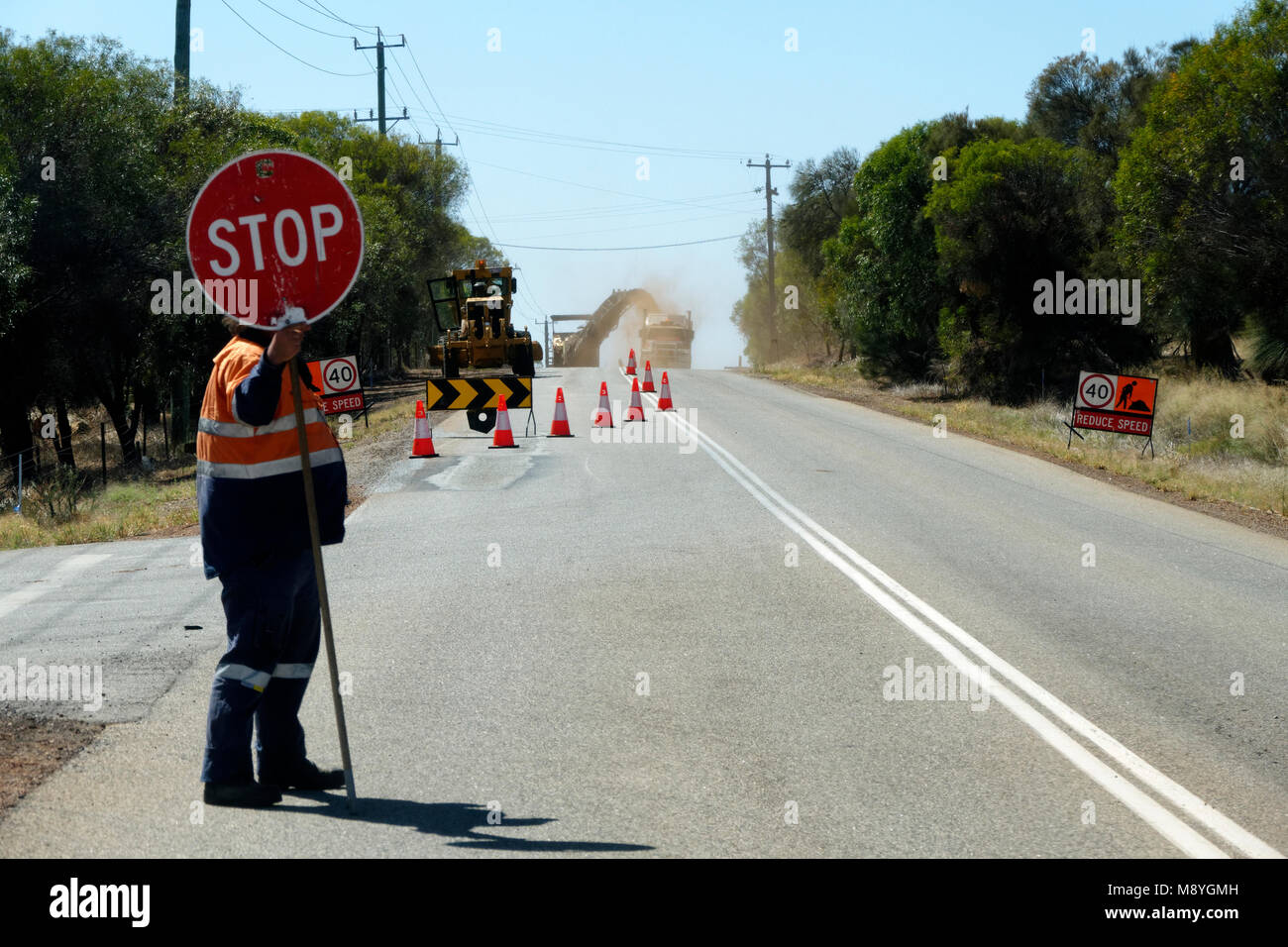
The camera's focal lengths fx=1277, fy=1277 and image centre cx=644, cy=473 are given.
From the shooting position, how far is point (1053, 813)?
16.0ft

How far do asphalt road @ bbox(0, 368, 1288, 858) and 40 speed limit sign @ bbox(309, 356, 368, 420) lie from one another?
26.9 feet

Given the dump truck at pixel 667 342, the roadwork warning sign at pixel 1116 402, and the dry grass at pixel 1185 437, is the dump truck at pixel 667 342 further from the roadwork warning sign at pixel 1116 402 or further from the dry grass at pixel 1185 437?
the roadwork warning sign at pixel 1116 402

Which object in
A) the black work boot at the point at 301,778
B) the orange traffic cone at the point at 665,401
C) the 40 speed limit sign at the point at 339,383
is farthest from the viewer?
the orange traffic cone at the point at 665,401

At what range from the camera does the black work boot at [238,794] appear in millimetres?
4863

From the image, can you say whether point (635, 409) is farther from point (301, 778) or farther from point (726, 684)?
point (301, 778)

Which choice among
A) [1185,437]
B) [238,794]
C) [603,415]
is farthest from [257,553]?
[1185,437]

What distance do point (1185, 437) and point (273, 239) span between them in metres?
23.5

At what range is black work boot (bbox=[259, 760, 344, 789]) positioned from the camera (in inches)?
200

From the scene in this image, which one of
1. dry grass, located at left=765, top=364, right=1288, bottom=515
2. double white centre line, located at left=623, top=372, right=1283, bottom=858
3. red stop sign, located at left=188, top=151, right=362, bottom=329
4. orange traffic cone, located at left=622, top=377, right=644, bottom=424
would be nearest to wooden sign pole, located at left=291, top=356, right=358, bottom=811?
red stop sign, located at left=188, top=151, right=362, bottom=329

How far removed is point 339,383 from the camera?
22250 millimetres

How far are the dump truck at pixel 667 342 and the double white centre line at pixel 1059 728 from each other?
5640cm

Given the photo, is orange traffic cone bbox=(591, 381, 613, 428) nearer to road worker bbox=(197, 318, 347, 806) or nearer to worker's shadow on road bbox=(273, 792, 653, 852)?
road worker bbox=(197, 318, 347, 806)

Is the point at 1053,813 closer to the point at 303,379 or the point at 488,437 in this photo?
the point at 303,379

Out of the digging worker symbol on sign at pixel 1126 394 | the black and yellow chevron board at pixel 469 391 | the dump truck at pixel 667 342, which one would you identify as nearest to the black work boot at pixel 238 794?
the black and yellow chevron board at pixel 469 391
